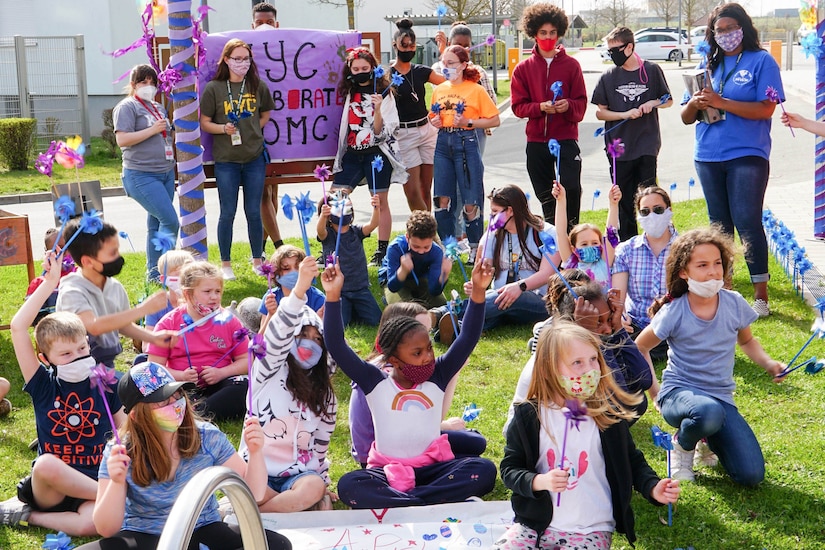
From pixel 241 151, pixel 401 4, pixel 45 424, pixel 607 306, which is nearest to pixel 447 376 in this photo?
pixel 607 306

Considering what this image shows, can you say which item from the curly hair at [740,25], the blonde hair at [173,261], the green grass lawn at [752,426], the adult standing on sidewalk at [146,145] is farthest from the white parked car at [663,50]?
the blonde hair at [173,261]

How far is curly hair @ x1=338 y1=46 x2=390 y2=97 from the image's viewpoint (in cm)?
875

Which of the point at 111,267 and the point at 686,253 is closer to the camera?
the point at 686,253

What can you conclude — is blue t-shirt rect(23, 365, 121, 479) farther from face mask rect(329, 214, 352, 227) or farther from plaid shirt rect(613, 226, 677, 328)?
plaid shirt rect(613, 226, 677, 328)

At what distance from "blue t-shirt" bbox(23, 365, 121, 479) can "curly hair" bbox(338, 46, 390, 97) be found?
4840mm

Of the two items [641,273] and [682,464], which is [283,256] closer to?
[641,273]

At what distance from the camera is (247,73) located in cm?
862

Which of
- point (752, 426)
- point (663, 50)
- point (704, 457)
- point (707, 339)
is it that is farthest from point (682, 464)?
point (663, 50)

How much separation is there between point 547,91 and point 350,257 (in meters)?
2.25

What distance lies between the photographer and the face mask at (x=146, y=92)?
803 cm

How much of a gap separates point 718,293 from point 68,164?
3.47 m

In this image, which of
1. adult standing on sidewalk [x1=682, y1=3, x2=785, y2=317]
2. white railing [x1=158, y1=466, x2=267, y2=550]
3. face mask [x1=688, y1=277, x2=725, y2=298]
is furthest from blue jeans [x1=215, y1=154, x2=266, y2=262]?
white railing [x1=158, y1=466, x2=267, y2=550]

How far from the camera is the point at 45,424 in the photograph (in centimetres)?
461

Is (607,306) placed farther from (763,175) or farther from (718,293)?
(763,175)
